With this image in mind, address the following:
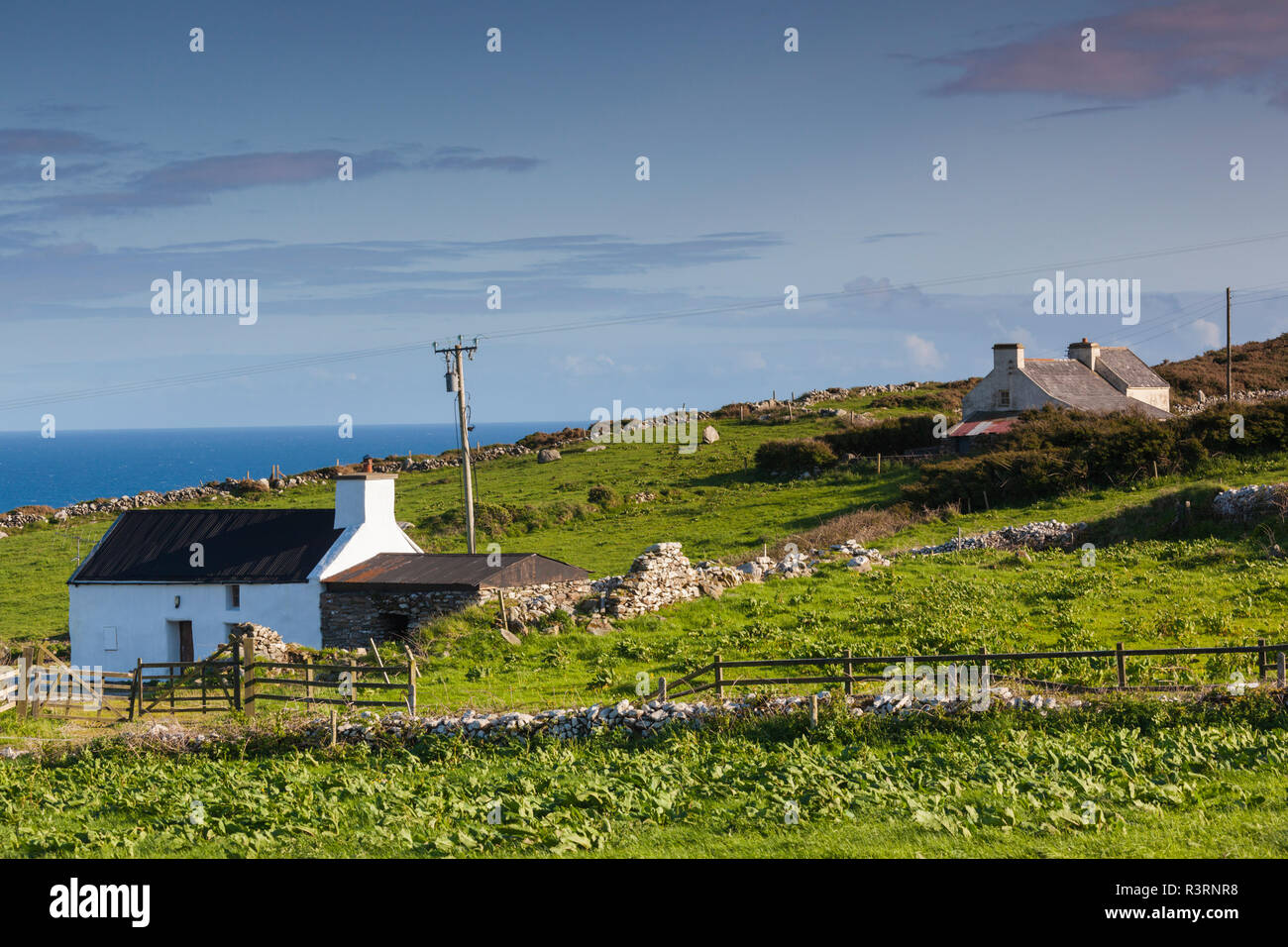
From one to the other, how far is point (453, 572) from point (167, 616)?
1029 cm

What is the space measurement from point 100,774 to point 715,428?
5730cm

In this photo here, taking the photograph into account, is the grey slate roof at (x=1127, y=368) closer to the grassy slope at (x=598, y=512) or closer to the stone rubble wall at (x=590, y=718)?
the grassy slope at (x=598, y=512)

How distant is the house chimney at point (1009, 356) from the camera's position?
62300mm

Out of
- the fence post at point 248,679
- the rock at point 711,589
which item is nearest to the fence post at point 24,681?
the fence post at point 248,679

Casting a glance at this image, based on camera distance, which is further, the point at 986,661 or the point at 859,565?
the point at 859,565

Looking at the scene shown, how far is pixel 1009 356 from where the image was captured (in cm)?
6253

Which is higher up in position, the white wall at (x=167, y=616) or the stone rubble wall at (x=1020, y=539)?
the stone rubble wall at (x=1020, y=539)

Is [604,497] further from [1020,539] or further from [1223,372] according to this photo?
[1223,372]

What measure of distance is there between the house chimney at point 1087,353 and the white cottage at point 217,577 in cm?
4818

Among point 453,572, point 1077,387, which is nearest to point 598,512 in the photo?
point 453,572

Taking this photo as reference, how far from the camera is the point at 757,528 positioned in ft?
150

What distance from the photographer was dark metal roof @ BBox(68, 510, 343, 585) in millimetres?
35156

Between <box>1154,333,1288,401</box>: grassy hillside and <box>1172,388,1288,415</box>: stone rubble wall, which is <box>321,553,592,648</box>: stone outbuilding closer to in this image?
<box>1172,388,1288,415</box>: stone rubble wall
